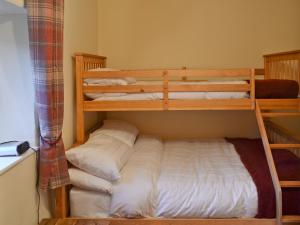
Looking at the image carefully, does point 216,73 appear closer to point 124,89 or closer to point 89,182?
point 124,89

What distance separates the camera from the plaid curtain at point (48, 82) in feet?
6.32

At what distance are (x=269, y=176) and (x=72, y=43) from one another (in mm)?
1812

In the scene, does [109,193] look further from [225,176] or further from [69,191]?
[225,176]

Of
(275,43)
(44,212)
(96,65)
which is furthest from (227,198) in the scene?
(275,43)

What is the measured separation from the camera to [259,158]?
2807 mm

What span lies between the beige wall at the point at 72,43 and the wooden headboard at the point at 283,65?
5.89ft

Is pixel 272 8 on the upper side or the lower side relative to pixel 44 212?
upper

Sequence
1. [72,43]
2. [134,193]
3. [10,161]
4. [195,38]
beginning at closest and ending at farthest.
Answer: [10,161] < [134,193] < [72,43] < [195,38]

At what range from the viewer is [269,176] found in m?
2.37

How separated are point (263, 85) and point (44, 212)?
1.85 meters

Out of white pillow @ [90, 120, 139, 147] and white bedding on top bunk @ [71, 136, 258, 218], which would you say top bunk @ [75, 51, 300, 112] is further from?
white bedding on top bunk @ [71, 136, 258, 218]

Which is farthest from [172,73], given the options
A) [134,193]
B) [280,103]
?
[134,193]

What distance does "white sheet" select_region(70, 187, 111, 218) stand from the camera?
2.26 m

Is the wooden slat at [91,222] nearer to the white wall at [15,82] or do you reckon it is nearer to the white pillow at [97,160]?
the white pillow at [97,160]
